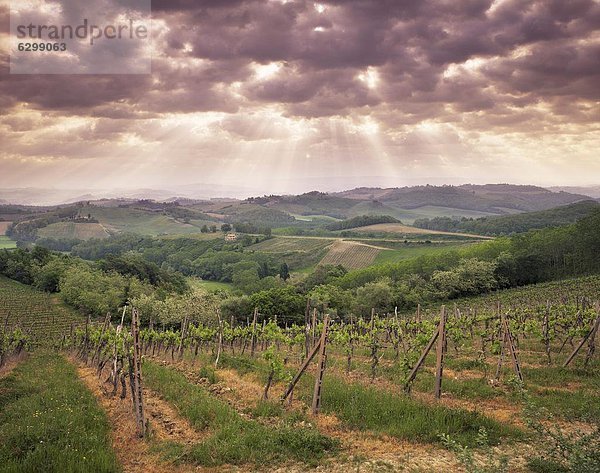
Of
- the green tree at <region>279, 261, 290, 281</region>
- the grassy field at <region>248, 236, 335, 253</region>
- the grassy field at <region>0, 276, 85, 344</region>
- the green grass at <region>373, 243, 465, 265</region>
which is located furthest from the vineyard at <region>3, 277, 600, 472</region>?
the grassy field at <region>248, 236, 335, 253</region>

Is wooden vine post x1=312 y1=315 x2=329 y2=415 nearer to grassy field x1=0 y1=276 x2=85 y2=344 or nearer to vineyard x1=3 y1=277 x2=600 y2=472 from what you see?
vineyard x1=3 y1=277 x2=600 y2=472

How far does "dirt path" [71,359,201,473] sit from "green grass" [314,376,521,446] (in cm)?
466

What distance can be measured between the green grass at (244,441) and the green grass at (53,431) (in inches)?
77.6

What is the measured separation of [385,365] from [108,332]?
571 inches

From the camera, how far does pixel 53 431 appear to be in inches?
409

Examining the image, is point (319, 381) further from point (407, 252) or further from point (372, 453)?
point (407, 252)

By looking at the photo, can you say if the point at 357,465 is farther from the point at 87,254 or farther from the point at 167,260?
the point at 87,254

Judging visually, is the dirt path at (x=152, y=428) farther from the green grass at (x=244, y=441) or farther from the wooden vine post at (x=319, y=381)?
the wooden vine post at (x=319, y=381)

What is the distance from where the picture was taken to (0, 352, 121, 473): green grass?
8.84 meters

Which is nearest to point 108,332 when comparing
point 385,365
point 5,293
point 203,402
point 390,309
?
point 203,402

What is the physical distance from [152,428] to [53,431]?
2634mm

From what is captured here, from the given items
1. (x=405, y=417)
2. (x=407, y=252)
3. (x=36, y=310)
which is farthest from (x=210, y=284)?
(x=405, y=417)

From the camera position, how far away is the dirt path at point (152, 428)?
31.3ft

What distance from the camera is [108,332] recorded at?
20.6 m
